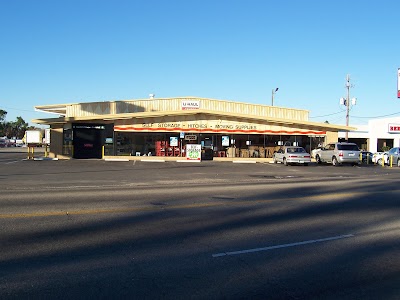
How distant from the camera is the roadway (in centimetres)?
530

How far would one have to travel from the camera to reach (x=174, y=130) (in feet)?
130

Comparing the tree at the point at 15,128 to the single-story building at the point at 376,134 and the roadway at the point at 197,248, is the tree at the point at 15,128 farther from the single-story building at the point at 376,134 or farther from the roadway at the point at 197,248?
the roadway at the point at 197,248

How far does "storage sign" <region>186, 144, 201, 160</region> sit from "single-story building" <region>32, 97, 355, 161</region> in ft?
4.33

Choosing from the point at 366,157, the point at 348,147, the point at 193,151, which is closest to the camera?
the point at 348,147

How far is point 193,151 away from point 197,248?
103ft

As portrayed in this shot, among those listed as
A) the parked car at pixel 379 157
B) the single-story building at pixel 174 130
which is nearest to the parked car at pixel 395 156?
the parked car at pixel 379 157

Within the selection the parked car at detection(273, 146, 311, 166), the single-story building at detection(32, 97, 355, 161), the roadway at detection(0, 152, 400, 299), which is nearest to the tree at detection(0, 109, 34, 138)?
the single-story building at detection(32, 97, 355, 161)

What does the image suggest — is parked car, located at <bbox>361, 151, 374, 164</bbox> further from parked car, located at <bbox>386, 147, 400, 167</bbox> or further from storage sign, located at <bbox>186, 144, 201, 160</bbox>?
storage sign, located at <bbox>186, 144, 201, 160</bbox>

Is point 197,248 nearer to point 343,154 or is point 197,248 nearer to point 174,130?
point 343,154

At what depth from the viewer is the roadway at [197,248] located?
5305 mm

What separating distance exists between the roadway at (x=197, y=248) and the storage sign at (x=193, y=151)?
2542 centimetres

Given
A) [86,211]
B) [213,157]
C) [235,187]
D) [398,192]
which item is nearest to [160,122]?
[213,157]

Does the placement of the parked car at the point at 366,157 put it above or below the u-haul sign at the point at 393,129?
below

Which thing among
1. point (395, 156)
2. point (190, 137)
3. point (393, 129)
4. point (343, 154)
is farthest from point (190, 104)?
point (393, 129)
